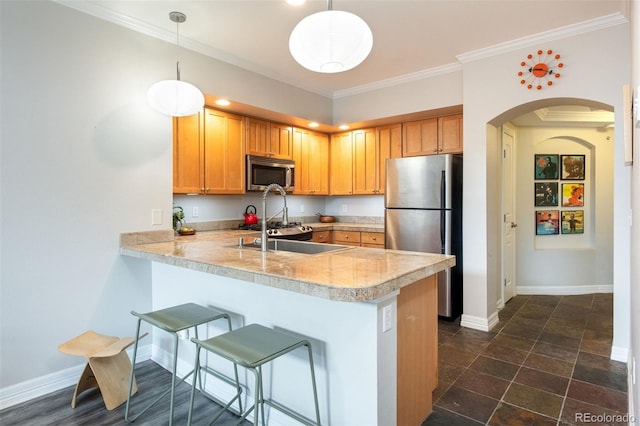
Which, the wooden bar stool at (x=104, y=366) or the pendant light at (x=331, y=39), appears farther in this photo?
the wooden bar stool at (x=104, y=366)

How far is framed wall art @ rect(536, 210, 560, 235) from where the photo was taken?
4.89 m

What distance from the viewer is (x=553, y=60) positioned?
3.01m

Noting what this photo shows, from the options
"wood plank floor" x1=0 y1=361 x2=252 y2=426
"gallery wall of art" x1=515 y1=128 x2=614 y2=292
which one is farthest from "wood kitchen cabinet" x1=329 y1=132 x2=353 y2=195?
"wood plank floor" x1=0 y1=361 x2=252 y2=426

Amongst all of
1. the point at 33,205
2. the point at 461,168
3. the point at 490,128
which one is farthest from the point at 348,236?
the point at 33,205

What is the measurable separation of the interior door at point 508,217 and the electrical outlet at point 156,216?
3686mm

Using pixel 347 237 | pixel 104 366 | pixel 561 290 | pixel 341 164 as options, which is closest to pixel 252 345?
pixel 104 366

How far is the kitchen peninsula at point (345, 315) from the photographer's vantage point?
1524 millimetres

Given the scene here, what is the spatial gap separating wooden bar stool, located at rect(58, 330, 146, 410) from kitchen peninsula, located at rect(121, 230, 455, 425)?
59cm

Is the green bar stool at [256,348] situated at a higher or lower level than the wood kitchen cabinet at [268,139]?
lower

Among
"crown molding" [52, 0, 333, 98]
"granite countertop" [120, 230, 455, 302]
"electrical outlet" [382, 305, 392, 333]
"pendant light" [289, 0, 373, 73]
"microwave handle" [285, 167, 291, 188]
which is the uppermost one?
"crown molding" [52, 0, 333, 98]

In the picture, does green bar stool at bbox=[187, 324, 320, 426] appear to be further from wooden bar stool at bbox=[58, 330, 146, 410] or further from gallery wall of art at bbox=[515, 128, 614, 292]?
gallery wall of art at bbox=[515, 128, 614, 292]

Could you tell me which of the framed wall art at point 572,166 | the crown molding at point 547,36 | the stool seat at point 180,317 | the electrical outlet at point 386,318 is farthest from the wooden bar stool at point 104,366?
the framed wall art at point 572,166

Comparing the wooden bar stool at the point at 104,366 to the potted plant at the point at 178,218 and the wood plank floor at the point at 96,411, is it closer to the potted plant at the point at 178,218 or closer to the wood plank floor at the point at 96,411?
the wood plank floor at the point at 96,411

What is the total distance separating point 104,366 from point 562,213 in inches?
218
